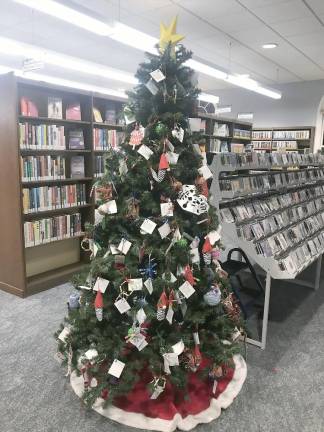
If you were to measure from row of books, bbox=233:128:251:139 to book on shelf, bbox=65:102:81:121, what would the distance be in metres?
3.64

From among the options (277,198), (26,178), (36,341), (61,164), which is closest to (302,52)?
(277,198)

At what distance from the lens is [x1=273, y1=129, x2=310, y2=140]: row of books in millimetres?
8672

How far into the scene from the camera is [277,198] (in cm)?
336

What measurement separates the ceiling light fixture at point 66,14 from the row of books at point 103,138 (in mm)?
1055

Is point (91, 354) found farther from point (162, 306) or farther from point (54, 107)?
point (54, 107)

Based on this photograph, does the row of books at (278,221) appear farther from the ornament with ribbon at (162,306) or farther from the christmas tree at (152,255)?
the ornament with ribbon at (162,306)

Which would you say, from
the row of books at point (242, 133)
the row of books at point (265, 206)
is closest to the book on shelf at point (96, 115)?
the row of books at point (265, 206)

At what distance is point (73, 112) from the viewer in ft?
12.5

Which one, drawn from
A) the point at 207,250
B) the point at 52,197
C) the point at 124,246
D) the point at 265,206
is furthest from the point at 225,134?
the point at 124,246

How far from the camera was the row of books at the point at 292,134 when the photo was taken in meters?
8.67

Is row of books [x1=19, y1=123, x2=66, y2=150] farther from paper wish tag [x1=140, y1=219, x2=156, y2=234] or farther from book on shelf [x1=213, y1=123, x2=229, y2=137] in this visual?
book on shelf [x1=213, y1=123, x2=229, y2=137]

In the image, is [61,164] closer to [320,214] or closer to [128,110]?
[128,110]

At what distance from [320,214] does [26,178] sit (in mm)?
3200

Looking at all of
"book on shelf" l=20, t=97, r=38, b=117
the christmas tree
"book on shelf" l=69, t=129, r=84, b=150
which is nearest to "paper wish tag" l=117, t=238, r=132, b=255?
the christmas tree
